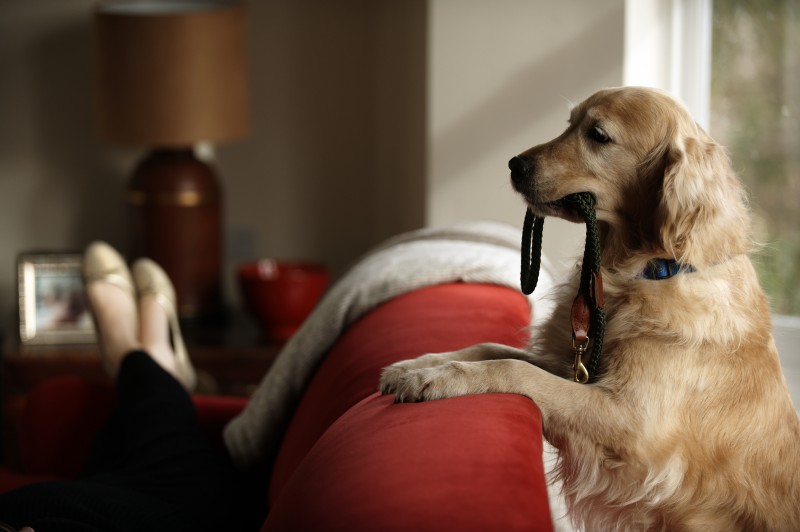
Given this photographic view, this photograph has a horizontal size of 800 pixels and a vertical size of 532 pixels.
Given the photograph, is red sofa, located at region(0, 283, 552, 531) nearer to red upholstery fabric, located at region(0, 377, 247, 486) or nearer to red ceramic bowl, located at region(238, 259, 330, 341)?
red upholstery fabric, located at region(0, 377, 247, 486)

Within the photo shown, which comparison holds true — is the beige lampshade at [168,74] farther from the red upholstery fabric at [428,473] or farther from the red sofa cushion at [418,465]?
the red upholstery fabric at [428,473]

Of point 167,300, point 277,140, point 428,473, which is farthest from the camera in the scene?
point 277,140

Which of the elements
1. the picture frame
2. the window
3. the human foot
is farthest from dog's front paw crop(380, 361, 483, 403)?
the picture frame

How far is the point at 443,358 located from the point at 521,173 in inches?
10.1

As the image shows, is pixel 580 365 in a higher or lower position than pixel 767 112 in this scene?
lower

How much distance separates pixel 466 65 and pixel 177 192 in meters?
0.94

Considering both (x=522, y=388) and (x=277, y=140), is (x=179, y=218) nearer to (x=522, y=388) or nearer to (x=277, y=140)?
(x=277, y=140)

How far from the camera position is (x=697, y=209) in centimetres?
110

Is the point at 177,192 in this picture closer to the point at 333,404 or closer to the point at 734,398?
the point at 333,404

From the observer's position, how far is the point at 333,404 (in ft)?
4.38

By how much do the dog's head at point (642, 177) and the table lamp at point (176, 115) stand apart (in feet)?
5.51

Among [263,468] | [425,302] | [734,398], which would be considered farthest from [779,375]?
[263,468]

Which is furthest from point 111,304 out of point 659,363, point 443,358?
point 659,363

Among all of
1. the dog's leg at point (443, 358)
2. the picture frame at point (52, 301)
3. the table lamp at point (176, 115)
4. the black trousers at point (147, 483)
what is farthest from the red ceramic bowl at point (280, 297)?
the dog's leg at point (443, 358)
